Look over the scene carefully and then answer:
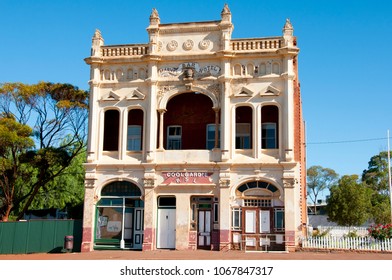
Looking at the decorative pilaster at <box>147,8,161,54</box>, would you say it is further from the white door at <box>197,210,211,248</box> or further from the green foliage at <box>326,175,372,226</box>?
the green foliage at <box>326,175,372,226</box>

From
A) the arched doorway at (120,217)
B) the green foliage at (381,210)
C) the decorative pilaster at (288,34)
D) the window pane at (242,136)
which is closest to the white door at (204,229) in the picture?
the arched doorway at (120,217)

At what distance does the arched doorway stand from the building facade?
0.06 metres

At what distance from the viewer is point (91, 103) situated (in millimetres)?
31875

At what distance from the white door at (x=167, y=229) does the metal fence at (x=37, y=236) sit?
505cm

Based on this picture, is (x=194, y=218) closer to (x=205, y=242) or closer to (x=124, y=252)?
(x=205, y=242)

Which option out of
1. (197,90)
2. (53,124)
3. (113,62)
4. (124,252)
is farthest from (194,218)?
(53,124)

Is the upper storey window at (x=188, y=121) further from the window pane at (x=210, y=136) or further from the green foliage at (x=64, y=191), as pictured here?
the green foliage at (x=64, y=191)

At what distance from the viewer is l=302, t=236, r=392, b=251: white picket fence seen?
27.6 m

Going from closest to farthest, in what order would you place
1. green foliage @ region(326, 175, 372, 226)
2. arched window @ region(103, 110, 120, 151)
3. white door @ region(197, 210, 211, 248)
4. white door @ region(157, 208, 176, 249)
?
white door @ region(197, 210, 211, 248) → white door @ region(157, 208, 176, 249) → arched window @ region(103, 110, 120, 151) → green foliage @ region(326, 175, 372, 226)

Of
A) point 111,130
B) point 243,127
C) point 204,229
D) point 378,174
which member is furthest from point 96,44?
point 378,174

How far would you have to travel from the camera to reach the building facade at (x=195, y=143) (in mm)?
29391

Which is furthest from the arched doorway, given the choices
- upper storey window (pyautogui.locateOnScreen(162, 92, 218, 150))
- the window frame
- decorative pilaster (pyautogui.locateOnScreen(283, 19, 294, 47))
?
decorative pilaster (pyautogui.locateOnScreen(283, 19, 294, 47))

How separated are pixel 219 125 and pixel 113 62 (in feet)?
24.8

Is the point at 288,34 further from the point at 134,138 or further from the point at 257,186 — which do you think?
the point at 134,138
